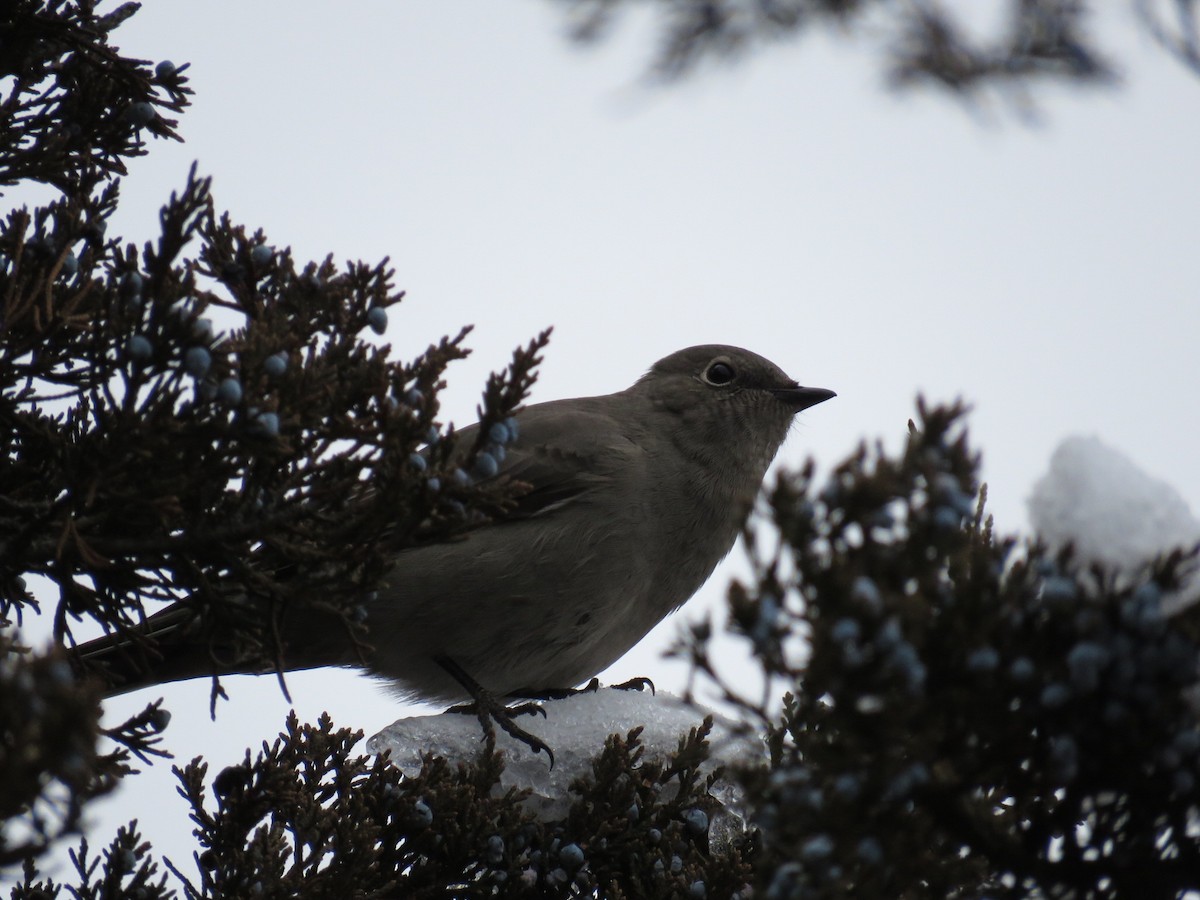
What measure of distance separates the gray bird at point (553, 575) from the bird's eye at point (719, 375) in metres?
0.60

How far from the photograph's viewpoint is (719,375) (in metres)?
6.86

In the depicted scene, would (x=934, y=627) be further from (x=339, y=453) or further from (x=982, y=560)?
(x=339, y=453)

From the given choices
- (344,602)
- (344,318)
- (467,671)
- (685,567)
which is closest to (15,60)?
(344,318)

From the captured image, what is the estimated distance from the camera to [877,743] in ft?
6.96

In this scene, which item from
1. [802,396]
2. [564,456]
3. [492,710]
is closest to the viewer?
[492,710]

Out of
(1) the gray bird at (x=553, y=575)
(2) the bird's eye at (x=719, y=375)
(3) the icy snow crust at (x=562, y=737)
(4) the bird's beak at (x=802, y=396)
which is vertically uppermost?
(2) the bird's eye at (x=719, y=375)

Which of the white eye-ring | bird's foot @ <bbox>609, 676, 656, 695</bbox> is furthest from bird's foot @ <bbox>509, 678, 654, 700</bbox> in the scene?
the white eye-ring

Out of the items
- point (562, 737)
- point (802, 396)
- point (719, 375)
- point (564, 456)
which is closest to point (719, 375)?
point (719, 375)

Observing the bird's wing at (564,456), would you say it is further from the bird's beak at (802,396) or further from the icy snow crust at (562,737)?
the bird's beak at (802,396)

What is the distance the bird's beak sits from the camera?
6.70 m

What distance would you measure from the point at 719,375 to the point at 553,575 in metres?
1.99

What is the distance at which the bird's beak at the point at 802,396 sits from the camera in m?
6.70

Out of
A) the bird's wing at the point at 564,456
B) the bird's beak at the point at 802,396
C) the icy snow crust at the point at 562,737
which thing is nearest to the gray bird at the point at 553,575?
the bird's wing at the point at 564,456

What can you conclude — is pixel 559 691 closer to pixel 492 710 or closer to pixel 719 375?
pixel 492 710
